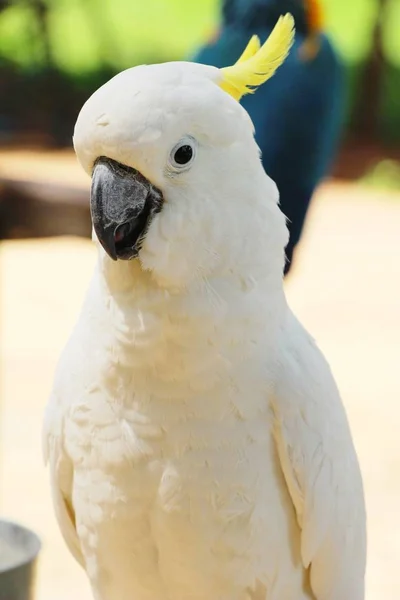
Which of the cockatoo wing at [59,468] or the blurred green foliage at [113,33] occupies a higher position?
the blurred green foliage at [113,33]

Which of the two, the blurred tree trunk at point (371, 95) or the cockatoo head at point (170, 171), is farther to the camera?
the blurred tree trunk at point (371, 95)

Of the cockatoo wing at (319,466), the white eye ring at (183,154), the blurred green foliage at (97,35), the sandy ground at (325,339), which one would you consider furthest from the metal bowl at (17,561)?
the blurred green foliage at (97,35)

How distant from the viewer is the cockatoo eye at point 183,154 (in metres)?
1.02

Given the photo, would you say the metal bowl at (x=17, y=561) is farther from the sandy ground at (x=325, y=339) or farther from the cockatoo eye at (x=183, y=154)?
the cockatoo eye at (x=183, y=154)

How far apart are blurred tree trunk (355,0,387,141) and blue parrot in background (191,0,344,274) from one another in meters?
4.78

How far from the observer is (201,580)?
122cm

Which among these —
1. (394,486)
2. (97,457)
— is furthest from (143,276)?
(394,486)

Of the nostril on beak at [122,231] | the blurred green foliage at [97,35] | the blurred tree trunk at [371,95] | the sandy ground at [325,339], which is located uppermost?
the blurred green foliage at [97,35]

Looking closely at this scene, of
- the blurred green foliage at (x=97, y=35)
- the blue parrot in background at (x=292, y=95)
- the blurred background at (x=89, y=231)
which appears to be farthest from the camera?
the blurred green foliage at (x=97, y=35)

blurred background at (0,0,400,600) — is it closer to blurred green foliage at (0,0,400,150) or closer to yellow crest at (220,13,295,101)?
blurred green foliage at (0,0,400,150)

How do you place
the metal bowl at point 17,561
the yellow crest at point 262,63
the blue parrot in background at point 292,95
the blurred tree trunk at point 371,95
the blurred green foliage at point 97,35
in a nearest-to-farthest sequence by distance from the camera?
the yellow crest at point 262,63 < the metal bowl at point 17,561 < the blue parrot in background at point 292,95 < the blurred green foliage at point 97,35 < the blurred tree trunk at point 371,95

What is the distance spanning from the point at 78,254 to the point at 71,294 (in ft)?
1.88

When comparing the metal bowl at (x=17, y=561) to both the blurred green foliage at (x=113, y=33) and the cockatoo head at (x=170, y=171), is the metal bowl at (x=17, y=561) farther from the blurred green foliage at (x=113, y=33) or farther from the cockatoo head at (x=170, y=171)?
the blurred green foliage at (x=113, y=33)

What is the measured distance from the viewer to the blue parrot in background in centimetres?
214
